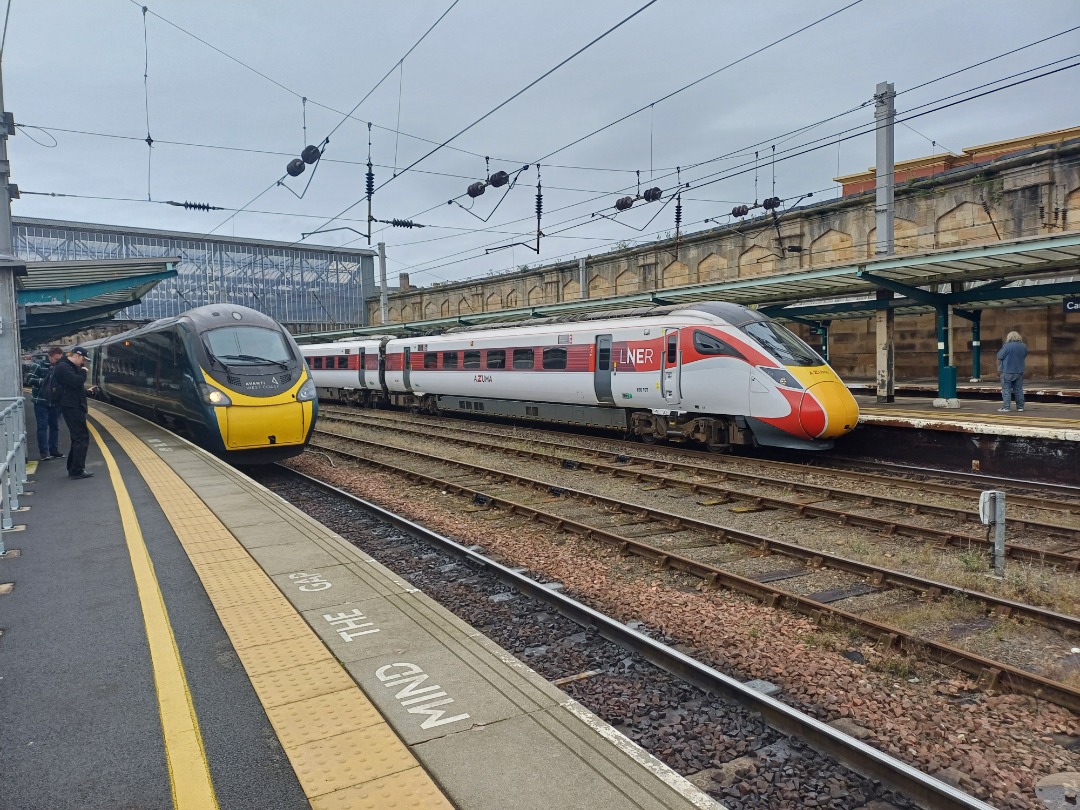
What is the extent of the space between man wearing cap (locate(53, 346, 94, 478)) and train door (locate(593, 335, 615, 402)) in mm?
9597

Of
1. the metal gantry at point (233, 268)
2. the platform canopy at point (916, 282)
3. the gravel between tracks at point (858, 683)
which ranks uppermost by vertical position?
the metal gantry at point (233, 268)

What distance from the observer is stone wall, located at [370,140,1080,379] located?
21062 mm

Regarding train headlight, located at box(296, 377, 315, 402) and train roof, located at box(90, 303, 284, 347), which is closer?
train headlight, located at box(296, 377, 315, 402)

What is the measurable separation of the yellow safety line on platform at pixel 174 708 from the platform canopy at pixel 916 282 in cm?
1314

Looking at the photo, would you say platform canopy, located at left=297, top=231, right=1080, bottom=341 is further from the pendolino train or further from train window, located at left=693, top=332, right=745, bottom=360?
train window, located at left=693, top=332, right=745, bottom=360

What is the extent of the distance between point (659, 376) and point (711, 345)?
1449 millimetres

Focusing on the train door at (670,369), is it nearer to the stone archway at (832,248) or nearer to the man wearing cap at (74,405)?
the man wearing cap at (74,405)

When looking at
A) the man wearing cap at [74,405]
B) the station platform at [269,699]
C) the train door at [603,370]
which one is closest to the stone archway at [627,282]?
the train door at [603,370]

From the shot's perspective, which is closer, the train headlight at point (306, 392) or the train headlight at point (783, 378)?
the train headlight at point (306, 392)

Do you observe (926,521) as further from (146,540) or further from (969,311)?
(969,311)

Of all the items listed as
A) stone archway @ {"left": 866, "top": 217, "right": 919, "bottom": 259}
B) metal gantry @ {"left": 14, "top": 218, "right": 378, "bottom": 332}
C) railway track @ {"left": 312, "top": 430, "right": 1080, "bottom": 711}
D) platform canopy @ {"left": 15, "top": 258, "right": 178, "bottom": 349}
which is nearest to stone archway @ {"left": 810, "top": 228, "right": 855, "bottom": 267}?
stone archway @ {"left": 866, "top": 217, "right": 919, "bottom": 259}

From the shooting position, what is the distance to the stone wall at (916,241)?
2106 centimetres

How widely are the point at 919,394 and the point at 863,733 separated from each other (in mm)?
20646

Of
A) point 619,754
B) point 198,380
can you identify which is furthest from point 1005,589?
point 198,380
